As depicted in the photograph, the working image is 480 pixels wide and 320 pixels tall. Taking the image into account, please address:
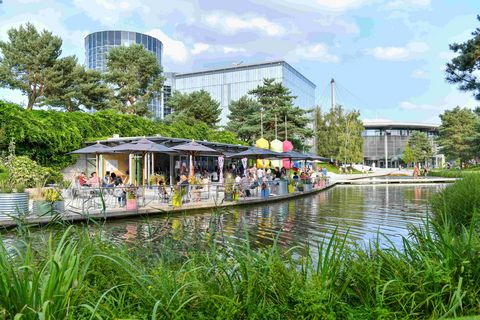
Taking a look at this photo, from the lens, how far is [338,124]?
6881 cm

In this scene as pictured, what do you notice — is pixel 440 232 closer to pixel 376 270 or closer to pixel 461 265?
pixel 461 265

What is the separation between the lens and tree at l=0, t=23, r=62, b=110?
3606 centimetres

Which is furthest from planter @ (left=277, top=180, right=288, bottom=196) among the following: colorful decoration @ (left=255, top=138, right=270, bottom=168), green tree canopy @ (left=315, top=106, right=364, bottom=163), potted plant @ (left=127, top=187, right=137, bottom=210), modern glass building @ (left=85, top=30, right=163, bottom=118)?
modern glass building @ (left=85, top=30, right=163, bottom=118)

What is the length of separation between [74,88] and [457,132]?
56753mm

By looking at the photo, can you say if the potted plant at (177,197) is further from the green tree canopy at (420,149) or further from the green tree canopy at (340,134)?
the green tree canopy at (420,149)

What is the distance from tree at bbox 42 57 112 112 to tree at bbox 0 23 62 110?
29.2 inches

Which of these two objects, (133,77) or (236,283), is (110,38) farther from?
(236,283)

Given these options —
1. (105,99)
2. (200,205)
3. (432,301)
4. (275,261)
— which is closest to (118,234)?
(200,205)

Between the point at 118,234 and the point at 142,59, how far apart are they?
36861 millimetres

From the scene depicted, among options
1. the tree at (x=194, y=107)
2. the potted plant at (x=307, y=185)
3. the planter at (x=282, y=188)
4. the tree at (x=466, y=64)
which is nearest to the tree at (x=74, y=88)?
the tree at (x=194, y=107)

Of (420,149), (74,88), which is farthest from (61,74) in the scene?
(420,149)

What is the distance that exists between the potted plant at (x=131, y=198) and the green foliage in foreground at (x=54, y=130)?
35.2ft

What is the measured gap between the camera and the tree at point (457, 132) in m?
62.8

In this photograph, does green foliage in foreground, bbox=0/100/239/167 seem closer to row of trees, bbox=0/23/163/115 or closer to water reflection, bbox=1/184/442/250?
row of trees, bbox=0/23/163/115
